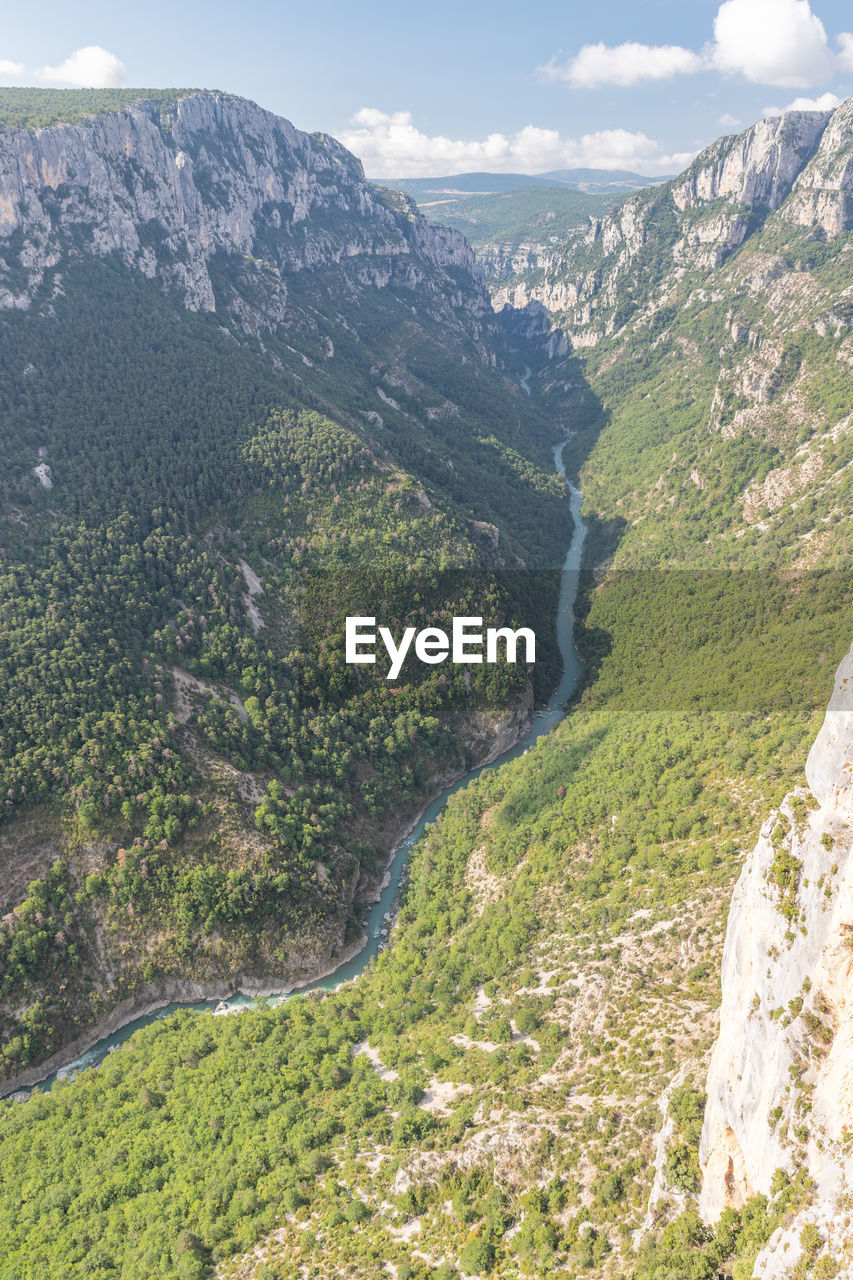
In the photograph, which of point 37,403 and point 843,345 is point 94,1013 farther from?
point 843,345

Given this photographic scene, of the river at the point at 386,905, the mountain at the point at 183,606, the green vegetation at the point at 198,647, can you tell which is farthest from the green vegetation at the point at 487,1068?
the mountain at the point at 183,606

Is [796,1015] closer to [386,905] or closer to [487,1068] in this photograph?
[487,1068]

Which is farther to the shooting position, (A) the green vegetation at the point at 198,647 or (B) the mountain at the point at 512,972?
(A) the green vegetation at the point at 198,647

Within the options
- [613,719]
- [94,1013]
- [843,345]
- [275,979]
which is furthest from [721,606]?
[94,1013]

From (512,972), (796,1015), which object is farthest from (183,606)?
(796,1015)

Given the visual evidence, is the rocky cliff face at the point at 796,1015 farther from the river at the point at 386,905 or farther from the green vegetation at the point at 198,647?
the green vegetation at the point at 198,647

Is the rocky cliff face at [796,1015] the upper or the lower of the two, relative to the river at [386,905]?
upper

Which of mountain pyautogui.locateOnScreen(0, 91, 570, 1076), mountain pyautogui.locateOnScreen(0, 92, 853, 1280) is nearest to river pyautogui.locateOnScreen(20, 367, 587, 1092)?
mountain pyautogui.locateOnScreen(0, 91, 570, 1076)
